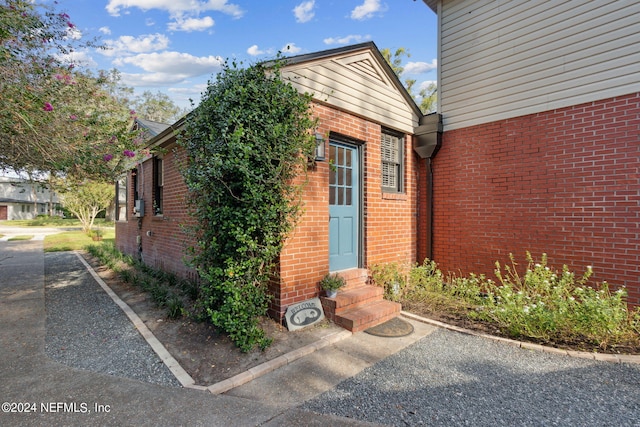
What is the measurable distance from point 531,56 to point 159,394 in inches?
280

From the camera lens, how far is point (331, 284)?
4.45m

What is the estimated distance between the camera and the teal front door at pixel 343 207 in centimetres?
509

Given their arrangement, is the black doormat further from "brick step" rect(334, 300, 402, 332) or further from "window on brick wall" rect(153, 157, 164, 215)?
"window on brick wall" rect(153, 157, 164, 215)

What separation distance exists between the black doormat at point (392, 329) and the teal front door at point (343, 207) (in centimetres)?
115

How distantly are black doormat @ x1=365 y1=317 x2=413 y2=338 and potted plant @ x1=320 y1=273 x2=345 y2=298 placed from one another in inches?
27.8

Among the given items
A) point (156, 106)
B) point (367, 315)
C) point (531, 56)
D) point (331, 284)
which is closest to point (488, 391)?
point (367, 315)

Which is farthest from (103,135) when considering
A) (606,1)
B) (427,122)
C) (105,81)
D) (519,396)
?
(606,1)

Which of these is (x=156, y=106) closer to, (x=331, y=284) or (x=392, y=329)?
(x=331, y=284)

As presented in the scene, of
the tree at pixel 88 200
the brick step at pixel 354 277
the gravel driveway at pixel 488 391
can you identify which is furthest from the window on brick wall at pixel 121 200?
the gravel driveway at pixel 488 391

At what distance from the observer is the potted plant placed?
4453 millimetres

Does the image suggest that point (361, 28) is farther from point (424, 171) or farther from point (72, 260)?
point (72, 260)

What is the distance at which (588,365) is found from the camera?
332 centimetres

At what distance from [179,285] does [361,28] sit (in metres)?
8.50

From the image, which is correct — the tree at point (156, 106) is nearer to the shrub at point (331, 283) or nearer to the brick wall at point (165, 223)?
the brick wall at point (165, 223)
